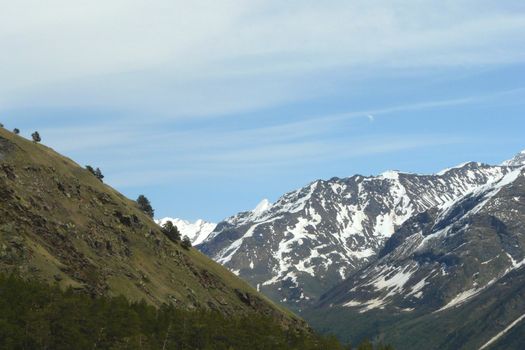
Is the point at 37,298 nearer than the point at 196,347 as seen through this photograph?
Yes

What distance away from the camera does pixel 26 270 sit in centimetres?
18062

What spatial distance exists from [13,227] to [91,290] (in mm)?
23596

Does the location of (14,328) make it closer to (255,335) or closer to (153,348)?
(153,348)

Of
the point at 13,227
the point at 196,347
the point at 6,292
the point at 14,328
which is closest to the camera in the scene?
the point at 14,328

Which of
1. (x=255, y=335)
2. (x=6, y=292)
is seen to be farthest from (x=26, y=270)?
(x=255, y=335)

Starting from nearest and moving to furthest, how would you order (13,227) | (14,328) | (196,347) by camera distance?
(14,328), (196,347), (13,227)

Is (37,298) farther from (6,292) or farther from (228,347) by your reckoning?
(228,347)

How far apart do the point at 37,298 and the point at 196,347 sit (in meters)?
39.4

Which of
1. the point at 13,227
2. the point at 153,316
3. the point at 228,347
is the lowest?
the point at 228,347

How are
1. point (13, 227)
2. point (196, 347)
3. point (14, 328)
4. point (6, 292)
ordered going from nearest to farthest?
point (14, 328)
point (6, 292)
point (196, 347)
point (13, 227)

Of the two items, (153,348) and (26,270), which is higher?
(26,270)

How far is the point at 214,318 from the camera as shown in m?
197

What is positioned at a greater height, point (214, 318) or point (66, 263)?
point (66, 263)

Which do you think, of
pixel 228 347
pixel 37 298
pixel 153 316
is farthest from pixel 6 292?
pixel 228 347
